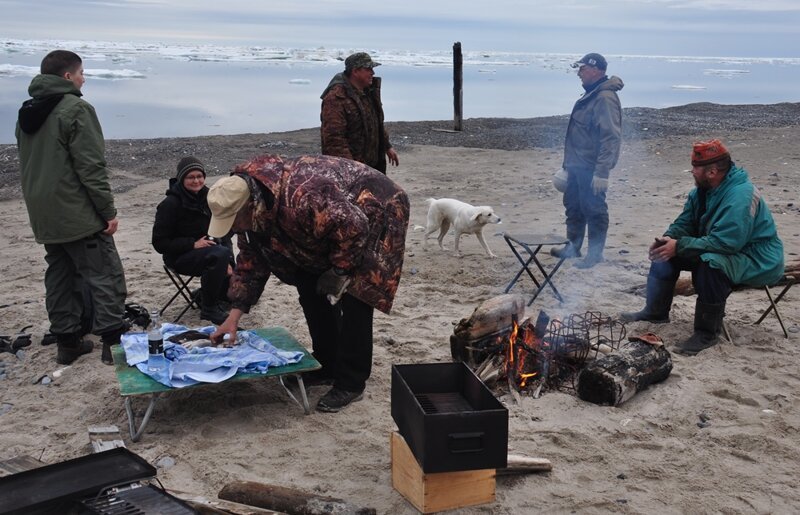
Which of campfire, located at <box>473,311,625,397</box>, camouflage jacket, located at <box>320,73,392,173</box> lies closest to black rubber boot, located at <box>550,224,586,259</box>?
camouflage jacket, located at <box>320,73,392,173</box>

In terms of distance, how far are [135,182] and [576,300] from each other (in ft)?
25.3

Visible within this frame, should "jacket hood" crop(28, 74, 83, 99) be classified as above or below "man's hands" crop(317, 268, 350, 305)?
above

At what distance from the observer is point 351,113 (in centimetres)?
670

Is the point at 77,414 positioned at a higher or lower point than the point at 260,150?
lower

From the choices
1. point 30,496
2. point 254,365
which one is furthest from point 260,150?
point 30,496

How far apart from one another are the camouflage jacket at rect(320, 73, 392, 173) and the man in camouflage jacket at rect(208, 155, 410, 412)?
2.19m

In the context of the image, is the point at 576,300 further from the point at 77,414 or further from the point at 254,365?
the point at 77,414

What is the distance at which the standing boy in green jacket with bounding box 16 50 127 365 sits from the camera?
5.06 metres

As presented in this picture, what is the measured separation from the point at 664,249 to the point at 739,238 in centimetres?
52

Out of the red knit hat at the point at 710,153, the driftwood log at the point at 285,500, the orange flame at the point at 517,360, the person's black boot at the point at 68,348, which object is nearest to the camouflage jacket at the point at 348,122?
the orange flame at the point at 517,360

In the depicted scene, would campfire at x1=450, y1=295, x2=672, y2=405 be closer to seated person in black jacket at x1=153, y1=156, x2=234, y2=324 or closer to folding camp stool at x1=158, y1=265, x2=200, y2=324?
seated person in black jacket at x1=153, y1=156, x2=234, y2=324

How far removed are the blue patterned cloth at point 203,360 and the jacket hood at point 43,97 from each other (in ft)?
5.12

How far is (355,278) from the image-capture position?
4352 mm

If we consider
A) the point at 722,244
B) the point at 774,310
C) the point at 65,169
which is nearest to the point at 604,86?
the point at 722,244
